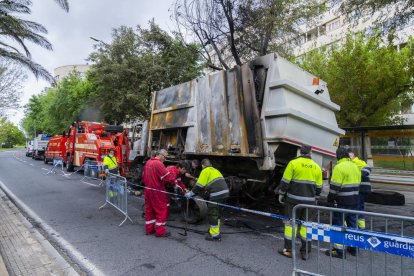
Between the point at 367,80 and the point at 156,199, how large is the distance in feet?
38.6

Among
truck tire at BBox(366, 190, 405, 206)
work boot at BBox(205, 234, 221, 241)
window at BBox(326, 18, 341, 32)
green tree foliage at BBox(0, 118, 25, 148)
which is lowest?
work boot at BBox(205, 234, 221, 241)

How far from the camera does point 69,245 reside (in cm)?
A: 523

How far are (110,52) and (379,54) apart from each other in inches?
546

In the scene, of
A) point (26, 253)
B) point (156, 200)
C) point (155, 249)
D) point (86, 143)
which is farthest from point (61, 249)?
point (86, 143)

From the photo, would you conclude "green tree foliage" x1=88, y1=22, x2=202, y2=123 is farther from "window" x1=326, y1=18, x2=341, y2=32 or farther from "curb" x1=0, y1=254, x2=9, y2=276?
"window" x1=326, y1=18, x2=341, y2=32

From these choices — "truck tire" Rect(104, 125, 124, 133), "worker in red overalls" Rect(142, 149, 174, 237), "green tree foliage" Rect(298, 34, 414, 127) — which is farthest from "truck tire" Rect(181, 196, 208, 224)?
"green tree foliage" Rect(298, 34, 414, 127)

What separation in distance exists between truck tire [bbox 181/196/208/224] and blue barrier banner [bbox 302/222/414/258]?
3.02 m

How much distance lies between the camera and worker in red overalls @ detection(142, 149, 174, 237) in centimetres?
570

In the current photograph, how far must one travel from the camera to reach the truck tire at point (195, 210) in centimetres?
629

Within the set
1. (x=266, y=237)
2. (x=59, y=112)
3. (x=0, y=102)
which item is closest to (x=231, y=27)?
(x=266, y=237)

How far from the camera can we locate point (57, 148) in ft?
68.8

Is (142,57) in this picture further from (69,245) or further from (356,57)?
(69,245)

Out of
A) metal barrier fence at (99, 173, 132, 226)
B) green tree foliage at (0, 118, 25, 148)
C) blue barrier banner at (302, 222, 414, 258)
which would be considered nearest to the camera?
blue barrier banner at (302, 222, 414, 258)

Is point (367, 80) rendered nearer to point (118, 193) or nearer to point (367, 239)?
point (118, 193)
